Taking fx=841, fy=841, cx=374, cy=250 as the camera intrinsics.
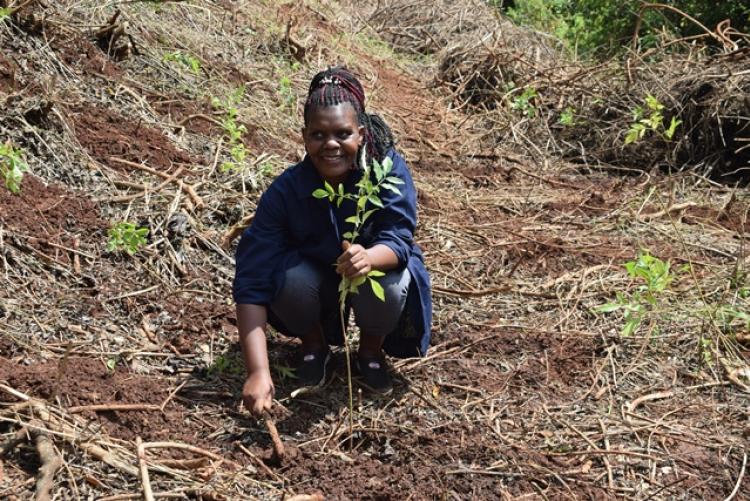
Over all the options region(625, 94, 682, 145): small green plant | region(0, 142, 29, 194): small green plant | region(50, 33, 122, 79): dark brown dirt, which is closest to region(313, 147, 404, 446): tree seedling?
region(0, 142, 29, 194): small green plant

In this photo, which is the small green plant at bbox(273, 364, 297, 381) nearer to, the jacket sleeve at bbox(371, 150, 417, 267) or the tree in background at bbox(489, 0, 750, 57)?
the jacket sleeve at bbox(371, 150, 417, 267)

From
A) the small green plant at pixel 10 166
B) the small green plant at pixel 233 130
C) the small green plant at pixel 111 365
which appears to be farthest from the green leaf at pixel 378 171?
the small green plant at pixel 233 130

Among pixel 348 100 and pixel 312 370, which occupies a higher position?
pixel 348 100

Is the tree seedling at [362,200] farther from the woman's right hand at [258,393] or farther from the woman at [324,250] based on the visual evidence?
the woman's right hand at [258,393]

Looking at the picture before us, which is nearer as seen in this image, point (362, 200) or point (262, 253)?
point (362, 200)

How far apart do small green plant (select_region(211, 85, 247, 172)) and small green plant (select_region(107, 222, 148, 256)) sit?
954 mm

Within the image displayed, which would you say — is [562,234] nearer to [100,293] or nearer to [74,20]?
[100,293]

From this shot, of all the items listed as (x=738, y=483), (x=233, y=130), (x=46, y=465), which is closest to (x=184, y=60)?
(x=233, y=130)

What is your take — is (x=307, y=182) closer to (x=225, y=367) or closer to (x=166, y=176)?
(x=225, y=367)

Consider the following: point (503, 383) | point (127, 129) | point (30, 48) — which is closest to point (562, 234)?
point (503, 383)

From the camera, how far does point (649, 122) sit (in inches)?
197

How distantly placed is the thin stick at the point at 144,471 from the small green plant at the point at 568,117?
4.88m

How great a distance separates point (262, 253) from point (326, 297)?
27 centimetres

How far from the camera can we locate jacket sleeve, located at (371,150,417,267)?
266 centimetres
